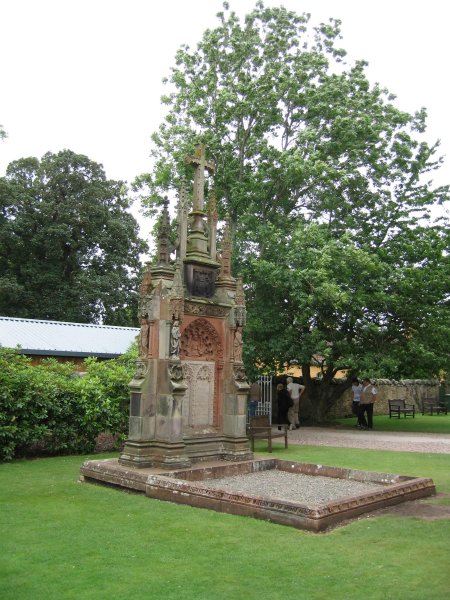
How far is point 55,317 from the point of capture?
38.0m

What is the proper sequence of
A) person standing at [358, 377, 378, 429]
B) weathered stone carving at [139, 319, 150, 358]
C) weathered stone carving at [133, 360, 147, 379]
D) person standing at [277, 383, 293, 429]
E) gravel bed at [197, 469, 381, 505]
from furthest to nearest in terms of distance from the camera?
person standing at [277, 383, 293, 429] → person standing at [358, 377, 378, 429] → weathered stone carving at [139, 319, 150, 358] → weathered stone carving at [133, 360, 147, 379] → gravel bed at [197, 469, 381, 505]

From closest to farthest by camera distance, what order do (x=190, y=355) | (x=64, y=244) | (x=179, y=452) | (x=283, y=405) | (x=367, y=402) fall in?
(x=179, y=452) → (x=190, y=355) → (x=367, y=402) → (x=283, y=405) → (x=64, y=244)

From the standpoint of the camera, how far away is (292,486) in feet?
34.1

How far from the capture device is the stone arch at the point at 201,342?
12.5 m

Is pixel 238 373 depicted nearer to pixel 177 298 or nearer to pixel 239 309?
pixel 239 309

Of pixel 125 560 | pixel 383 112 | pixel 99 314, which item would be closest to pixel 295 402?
pixel 383 112

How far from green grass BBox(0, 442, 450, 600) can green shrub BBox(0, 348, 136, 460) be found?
14.0 feet

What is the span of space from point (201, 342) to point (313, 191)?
12.3 metres

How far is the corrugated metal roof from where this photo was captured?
24.1 metres

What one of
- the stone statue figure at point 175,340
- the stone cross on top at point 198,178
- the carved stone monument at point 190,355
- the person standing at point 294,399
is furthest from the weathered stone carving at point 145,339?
the person standing at point 294,399

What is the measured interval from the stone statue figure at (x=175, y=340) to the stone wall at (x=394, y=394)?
2001 centimetres

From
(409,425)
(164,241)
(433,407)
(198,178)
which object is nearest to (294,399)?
(409,425)

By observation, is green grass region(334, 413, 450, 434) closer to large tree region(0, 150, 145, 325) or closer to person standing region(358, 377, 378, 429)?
person standing region(358, 377, 378, 429)

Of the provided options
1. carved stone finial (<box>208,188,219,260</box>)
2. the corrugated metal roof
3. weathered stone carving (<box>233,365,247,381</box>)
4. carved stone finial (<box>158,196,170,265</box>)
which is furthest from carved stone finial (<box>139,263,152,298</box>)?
the corrugated metal roof
